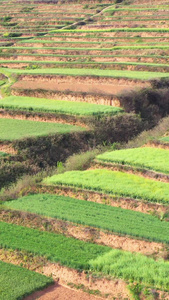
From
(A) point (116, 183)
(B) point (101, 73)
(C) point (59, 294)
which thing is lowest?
(C) point (59, 294)

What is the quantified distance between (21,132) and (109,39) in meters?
20.7

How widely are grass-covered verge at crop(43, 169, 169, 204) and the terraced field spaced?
32 mm

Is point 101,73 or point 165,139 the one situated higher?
point 101,73

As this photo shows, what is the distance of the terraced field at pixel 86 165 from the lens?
11367 millimetres

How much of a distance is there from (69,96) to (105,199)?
12583 millimetres

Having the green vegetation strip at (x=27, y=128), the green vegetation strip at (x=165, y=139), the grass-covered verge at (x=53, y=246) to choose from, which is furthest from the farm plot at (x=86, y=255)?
the green vegetation strip at (x=165, y=139)

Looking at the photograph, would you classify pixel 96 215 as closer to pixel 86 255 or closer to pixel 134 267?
pixel 86 255

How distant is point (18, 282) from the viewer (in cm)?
1102

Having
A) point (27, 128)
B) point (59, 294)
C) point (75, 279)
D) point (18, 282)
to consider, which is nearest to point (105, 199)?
point (75, 279)

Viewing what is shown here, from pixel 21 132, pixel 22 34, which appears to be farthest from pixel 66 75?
pixel 22 34

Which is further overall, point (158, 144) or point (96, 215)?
point (158, 144)

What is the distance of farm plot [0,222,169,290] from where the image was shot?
35.2ft

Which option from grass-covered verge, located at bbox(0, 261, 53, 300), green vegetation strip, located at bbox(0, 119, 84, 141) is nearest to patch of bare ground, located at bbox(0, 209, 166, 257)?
grass-covered verge, located at bbox(0, 261, 53, 300)

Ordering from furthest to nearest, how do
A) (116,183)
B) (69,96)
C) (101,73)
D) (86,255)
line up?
(101,73) < (69,96) < (116,183) < (86,255)
